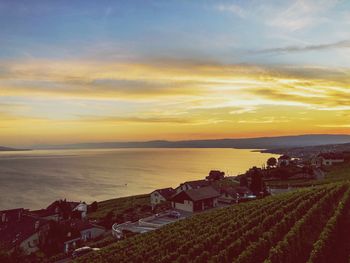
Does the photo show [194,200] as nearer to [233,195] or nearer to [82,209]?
[233,195]

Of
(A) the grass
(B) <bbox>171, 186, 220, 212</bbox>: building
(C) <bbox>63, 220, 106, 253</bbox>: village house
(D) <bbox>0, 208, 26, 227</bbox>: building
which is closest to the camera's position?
(C) <bbox>63, 220, 106, 253</bbox>: village house

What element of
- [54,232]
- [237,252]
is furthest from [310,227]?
[54,232]

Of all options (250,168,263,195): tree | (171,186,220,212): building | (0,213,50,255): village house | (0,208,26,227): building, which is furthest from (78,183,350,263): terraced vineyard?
(0,208,26,227): building

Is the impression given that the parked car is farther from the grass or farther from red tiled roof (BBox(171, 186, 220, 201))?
the grass

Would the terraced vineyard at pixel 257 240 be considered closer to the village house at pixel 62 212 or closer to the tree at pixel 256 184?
the tree at pixel 256 184

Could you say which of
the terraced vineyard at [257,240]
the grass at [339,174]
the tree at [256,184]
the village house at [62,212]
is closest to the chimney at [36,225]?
the village house at [62,212]
